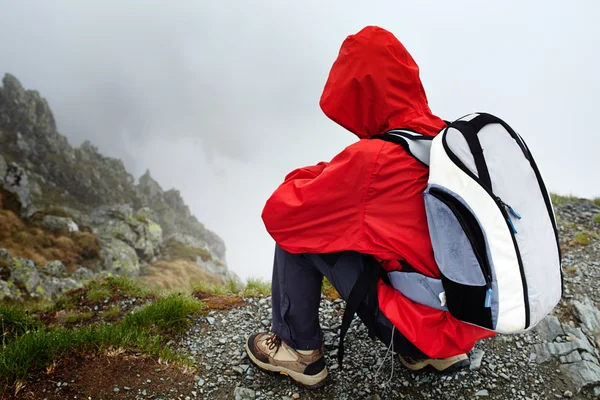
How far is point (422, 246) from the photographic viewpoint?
3.56 m

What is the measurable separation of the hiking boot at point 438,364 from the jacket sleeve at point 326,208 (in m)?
2.39

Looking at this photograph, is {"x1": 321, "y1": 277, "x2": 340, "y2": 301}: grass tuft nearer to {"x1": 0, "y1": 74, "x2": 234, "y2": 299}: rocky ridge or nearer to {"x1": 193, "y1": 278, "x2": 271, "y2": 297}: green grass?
{"x1": 193, "y1": 278, "x2": 271, "y2": 297}: green grass

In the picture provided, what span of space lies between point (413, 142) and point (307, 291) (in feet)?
6.92

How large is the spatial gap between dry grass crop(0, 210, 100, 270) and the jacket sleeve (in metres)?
48.1

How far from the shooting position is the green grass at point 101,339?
4786 millimetres

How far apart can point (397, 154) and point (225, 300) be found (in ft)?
17.3

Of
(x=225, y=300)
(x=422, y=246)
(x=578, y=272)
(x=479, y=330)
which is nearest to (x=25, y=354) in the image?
(x=225, y=300)

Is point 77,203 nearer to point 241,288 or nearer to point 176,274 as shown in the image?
point 176,274

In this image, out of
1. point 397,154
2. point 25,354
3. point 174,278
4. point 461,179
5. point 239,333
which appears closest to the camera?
point 461,179

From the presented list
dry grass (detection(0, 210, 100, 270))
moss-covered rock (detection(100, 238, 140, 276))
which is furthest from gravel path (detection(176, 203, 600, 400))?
moss-covered rock (detection(100, 238, 140, 276))

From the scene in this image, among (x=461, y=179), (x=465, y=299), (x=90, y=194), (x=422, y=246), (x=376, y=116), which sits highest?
(x=376, y=116)

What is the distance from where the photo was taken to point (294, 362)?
5000 mm

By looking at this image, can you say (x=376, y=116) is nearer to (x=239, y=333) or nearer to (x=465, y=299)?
(x=465, y=299)

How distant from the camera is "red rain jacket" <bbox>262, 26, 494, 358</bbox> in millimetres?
3551
